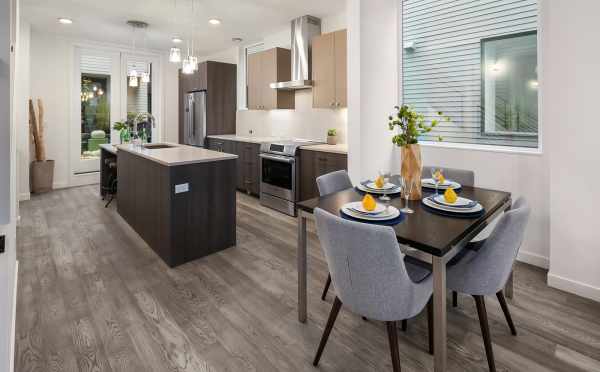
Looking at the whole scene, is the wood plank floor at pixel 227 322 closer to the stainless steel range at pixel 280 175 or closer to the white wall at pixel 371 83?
the white wall at pixel 371 83

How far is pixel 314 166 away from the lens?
4348 millimetres

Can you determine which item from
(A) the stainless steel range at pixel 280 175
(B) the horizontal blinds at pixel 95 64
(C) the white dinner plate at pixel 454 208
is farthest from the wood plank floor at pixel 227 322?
(B) the horizontal blinds at pixel 95 64

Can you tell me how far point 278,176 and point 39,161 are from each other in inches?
162

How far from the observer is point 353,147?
3.68 m

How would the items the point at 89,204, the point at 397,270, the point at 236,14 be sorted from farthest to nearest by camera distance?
the point at 89,204 → the point at 236,14 → the point at 397,270

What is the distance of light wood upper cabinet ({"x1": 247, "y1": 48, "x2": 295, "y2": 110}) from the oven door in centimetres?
99

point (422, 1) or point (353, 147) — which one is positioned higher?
point (422, 1)

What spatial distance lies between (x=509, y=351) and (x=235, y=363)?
1456mm

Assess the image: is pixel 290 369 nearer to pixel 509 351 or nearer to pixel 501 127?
pixel 509 351

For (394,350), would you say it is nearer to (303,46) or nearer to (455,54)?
(455,54)

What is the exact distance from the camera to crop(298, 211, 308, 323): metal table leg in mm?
2018

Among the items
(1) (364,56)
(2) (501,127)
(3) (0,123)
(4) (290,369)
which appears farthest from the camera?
(1) (364,56)

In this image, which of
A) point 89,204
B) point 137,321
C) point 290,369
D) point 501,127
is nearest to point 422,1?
point 501,127

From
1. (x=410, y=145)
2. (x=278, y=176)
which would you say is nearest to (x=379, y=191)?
(x=410, y=145)
